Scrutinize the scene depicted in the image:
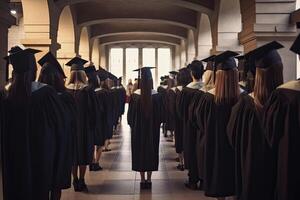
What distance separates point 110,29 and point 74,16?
5608 mm

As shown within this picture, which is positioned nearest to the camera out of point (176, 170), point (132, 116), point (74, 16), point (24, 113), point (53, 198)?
point (24, 113)

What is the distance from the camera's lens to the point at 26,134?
433 cm

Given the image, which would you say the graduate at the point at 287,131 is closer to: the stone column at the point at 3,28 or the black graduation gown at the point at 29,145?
the black graduation gown at the point at 29,145

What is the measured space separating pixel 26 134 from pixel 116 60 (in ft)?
89.9

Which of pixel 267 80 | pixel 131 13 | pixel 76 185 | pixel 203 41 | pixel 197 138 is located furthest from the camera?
pixel 131 13

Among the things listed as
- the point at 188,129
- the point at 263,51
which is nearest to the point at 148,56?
the point at 188,129

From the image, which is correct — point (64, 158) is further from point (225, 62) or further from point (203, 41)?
point (203, 41)

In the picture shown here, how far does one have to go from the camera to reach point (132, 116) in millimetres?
6934

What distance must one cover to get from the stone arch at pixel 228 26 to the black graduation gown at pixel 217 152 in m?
6.37

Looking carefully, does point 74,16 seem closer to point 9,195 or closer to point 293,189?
point 9,195

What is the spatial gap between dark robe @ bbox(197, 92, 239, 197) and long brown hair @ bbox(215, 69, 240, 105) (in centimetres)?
16

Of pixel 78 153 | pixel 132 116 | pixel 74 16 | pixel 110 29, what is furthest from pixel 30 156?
pixel 110 29

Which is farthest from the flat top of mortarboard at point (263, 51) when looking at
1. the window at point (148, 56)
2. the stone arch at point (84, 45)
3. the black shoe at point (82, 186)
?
the window at point (148, 56)

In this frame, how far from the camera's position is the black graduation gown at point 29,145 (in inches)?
169
